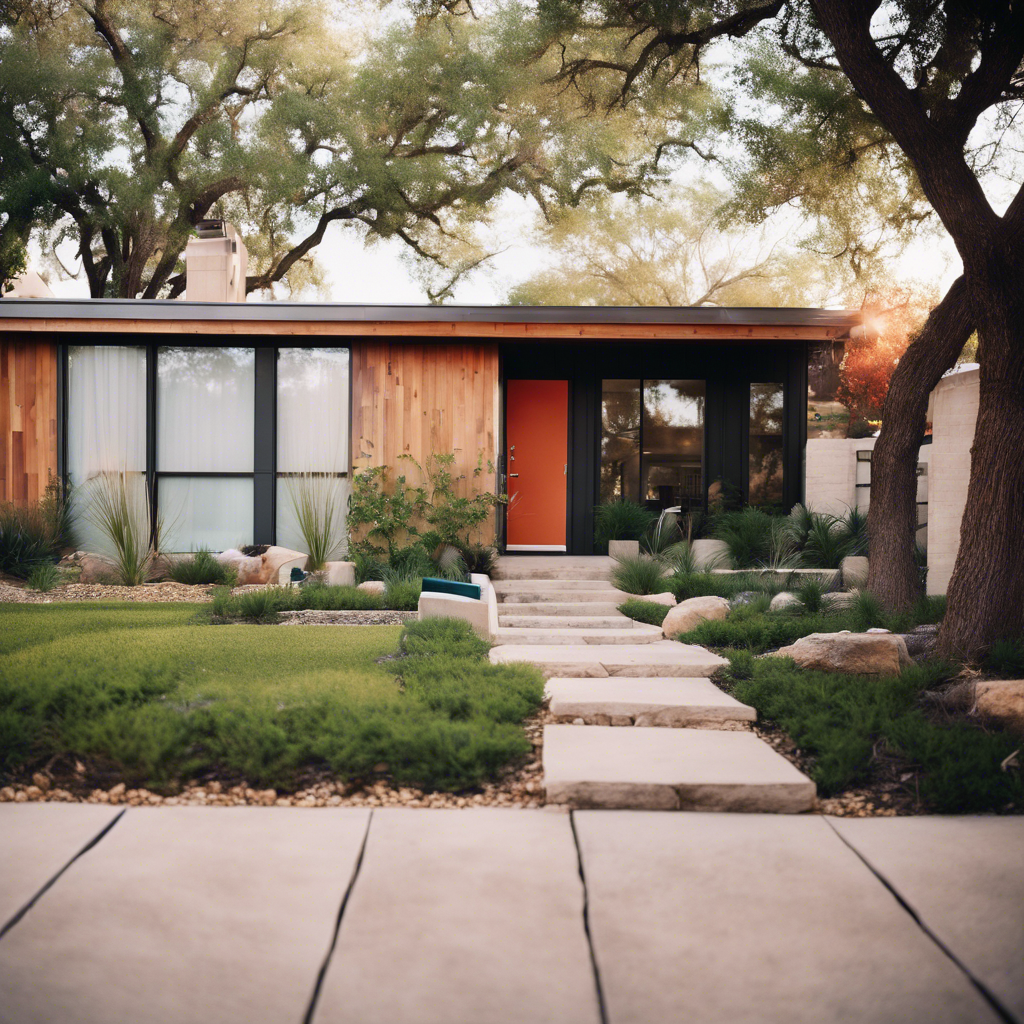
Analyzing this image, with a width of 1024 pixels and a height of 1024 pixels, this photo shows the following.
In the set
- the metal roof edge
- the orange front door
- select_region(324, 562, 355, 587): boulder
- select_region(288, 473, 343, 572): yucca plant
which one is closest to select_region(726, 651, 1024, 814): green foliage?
select_region(324, 562, 355, 587): boulder

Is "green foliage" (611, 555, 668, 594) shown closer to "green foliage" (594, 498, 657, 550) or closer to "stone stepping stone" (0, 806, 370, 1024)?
"green foliage" (594, 498, 657, 550)

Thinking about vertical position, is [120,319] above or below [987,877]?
above

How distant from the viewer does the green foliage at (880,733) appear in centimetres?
254

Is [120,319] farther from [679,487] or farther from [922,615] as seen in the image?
[922,615]

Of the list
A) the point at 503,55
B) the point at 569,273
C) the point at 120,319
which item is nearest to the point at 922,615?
the point at 120,319

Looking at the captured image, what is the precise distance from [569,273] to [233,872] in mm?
18507

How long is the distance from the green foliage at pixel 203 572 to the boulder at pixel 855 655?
16.3ft

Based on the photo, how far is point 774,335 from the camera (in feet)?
26.5

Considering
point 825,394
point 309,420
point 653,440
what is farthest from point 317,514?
point 825,394

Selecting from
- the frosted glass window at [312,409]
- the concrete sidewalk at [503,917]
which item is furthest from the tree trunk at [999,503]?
the frosted glass window at [312,409]

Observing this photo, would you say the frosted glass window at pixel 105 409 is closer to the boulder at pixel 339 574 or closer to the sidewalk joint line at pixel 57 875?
the boulder at pixel 339 574

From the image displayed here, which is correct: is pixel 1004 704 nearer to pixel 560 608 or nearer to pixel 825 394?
pixel 560 608

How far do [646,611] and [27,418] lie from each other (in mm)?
6438

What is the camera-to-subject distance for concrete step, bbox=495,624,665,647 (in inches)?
205
